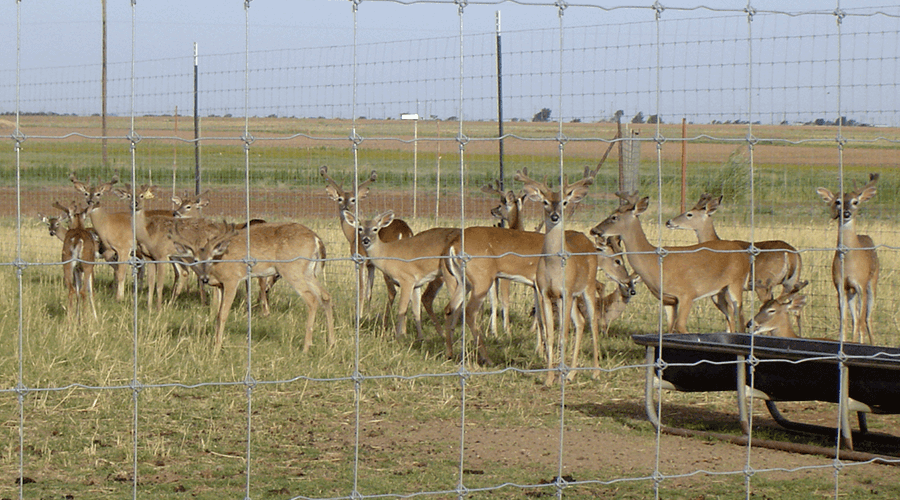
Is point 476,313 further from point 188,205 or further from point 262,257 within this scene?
point 188,205

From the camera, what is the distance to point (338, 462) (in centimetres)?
571

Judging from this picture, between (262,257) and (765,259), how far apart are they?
438cm

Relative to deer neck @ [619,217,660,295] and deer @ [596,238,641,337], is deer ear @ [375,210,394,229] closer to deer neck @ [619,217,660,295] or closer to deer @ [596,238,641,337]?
deer @ [596,238,641,337]

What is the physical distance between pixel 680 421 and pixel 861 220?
11769 mm

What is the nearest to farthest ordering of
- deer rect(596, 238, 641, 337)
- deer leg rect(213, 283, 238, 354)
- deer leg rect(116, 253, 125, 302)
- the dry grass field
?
the dry grass field
deer leg rect(213, 283, 238, 354)
deer rect(596, 238, 641, 337)
deer leg rect(116, 253, 125, 302)

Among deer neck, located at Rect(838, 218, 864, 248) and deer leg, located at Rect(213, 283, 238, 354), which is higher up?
deer neck, located at Rect(838, 218, 864, 248)

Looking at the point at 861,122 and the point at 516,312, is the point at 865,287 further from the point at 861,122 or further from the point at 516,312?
the point at 516,312

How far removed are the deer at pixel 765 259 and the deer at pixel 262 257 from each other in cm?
341

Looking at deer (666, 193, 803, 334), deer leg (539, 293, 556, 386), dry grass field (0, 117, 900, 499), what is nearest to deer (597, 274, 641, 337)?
dry grass field (0, 117, 900, 499)

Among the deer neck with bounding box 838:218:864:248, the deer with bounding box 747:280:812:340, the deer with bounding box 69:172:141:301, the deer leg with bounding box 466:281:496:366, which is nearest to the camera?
the deer with bounding box 747:280:812:340

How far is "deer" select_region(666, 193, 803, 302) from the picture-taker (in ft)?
28.4

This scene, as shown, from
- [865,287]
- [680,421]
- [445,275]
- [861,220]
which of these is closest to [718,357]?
[680,421]

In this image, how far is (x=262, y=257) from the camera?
934cm

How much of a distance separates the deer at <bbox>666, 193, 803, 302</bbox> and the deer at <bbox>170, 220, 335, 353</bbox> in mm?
3410
